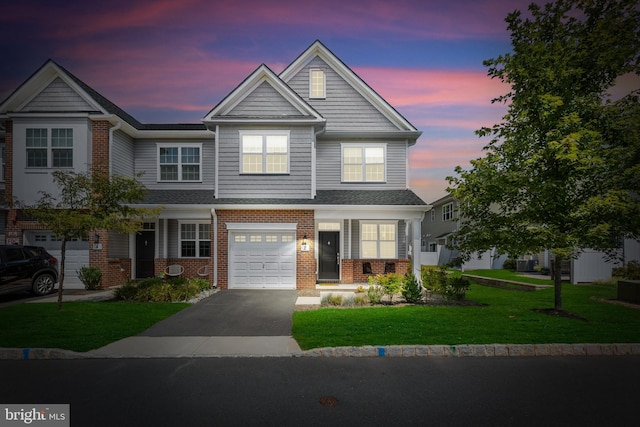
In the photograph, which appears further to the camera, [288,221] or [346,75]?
[346,75]

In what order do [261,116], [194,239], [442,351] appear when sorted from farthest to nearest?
1. [194,239]
2. [261,116]
3. [442,351]

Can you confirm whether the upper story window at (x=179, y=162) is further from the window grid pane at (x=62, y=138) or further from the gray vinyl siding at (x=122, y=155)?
the window grid pane at (x=62, y=138)

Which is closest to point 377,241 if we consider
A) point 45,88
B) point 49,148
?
point 49,148

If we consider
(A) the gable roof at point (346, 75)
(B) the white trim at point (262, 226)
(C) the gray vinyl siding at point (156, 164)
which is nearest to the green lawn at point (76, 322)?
(B) the white trim at point (262, 226)

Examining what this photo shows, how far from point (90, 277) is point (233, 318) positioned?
336 inches

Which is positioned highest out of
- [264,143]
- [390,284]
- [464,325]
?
[264,143]

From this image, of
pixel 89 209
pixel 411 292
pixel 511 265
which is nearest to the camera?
pixel 89 209

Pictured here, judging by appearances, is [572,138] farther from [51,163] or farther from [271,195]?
[51,163]

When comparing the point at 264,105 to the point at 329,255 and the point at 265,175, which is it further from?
the point at 329,255

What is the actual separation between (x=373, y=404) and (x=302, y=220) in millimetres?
10987

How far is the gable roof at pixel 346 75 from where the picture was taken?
17.5 metres

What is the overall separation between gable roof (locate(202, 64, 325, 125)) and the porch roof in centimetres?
344

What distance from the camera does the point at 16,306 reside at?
35.7 ft

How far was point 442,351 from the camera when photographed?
6.87 m
